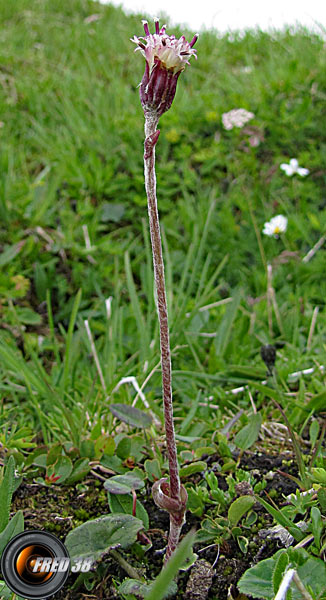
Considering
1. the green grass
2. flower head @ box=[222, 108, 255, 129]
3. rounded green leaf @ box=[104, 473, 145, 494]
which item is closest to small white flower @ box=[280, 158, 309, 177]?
the green grass

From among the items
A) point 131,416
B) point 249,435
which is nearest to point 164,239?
point 131,416

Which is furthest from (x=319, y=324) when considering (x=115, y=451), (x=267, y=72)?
(x=267, y=72)

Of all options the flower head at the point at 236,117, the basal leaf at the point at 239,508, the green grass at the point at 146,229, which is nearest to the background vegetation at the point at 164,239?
the green grass at the point at 146,229

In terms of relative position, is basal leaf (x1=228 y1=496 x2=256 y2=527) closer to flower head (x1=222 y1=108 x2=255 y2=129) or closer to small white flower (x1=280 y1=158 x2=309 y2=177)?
flower head (x1=222 y1=108 x2=255 y2=129)

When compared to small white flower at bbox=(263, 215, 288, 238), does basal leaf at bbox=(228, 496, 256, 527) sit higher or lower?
higher

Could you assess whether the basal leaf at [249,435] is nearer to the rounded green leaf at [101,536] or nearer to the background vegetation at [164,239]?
the background vegetation at [164,239]
